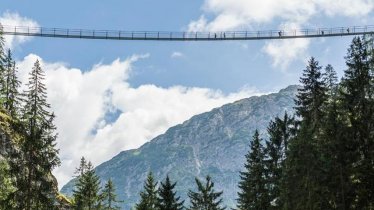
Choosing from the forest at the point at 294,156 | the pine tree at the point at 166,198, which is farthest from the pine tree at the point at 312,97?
the pine tree at the point at 166,198

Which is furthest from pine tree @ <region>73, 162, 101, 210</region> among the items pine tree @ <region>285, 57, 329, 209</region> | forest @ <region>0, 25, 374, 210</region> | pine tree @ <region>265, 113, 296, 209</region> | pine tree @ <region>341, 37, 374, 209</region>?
pine tree @ <region>341, 37, 374, 209</region>

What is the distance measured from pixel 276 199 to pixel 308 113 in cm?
866

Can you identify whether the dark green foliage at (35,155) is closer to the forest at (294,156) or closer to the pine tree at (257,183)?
the forest at (294,156)

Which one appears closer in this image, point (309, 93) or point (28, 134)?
point (28, 134)

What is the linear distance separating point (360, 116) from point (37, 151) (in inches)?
1002

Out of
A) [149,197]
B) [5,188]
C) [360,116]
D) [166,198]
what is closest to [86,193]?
[149,197]

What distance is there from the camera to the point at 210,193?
62062mm

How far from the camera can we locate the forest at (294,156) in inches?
1377

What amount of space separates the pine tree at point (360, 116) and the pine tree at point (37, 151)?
22.2 metres

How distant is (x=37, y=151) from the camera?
3509cm

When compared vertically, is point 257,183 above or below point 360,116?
below

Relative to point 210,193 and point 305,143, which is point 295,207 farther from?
point 210,193

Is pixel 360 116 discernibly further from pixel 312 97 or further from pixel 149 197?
pixel 149 197

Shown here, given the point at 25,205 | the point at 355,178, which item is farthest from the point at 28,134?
the point at 355,178
